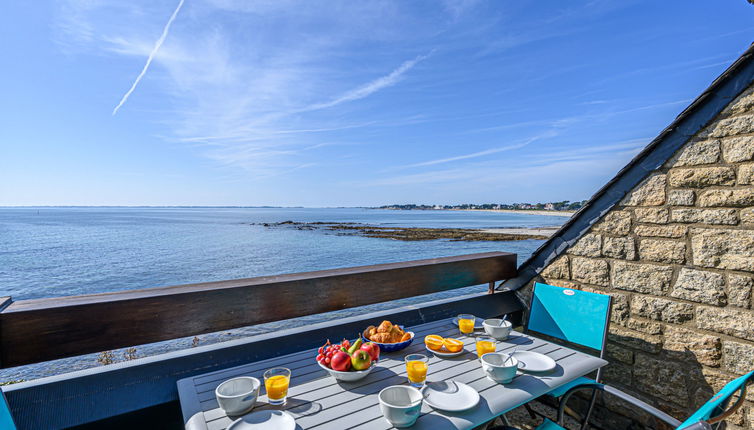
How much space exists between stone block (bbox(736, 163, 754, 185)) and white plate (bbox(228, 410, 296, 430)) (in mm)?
2758

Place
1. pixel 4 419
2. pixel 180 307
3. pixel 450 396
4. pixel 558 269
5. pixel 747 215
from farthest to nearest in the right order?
pixel 558 269
pixel 747 215
pixel 180 307
pixel 450 396
pixel 4 419

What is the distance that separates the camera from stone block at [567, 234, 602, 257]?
8.34 ft

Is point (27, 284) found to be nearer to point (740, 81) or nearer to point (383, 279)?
point (383, 279)

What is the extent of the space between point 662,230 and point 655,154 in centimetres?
54

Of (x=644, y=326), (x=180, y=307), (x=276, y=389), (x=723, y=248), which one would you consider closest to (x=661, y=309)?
(x=644, y=326)

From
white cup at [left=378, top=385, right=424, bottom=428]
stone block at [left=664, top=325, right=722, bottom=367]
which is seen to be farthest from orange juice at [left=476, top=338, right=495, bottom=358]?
stone block at [left=664, top=325, right=722, bottom=367]

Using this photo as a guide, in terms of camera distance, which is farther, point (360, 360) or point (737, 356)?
point (737, 356)

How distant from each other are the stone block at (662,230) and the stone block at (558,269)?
59 cm

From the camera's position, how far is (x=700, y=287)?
6.66 ft

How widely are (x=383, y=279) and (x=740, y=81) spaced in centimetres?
258

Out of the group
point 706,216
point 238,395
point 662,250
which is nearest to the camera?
point 238,395

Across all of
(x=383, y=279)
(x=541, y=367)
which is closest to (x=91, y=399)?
(x=383, y=279)

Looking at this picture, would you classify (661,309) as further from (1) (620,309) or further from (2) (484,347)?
(2) (484,347)

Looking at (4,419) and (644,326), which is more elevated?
(4,419)
